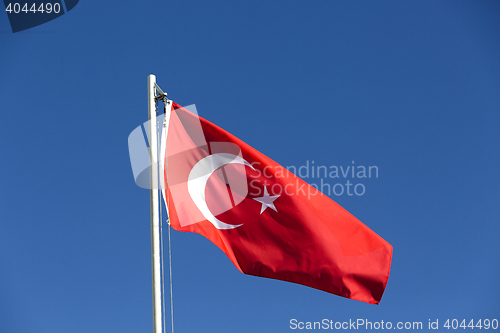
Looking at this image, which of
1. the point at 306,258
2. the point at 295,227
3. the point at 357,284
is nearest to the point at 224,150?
the point at 295,227

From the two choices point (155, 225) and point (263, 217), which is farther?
point (263, 217)

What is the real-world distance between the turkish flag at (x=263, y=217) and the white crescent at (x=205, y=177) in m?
0.02

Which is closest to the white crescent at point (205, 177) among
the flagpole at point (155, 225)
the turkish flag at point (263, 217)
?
the turkish flag at point (263, 217)

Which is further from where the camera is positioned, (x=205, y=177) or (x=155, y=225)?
(x=205, y=177)

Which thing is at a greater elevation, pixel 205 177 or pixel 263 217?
pixel 205 177

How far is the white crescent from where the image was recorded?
889cm

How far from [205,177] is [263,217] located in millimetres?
1463

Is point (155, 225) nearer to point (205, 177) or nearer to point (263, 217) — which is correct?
point (205, 177)

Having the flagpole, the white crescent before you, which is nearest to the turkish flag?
the white crescent

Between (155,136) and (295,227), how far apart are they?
3.37 metres

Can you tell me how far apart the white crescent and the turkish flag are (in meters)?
0.02

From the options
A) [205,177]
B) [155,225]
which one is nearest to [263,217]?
[205,177]

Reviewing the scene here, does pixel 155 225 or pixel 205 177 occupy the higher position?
pixel 205 177

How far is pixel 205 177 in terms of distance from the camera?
29.9 feet
